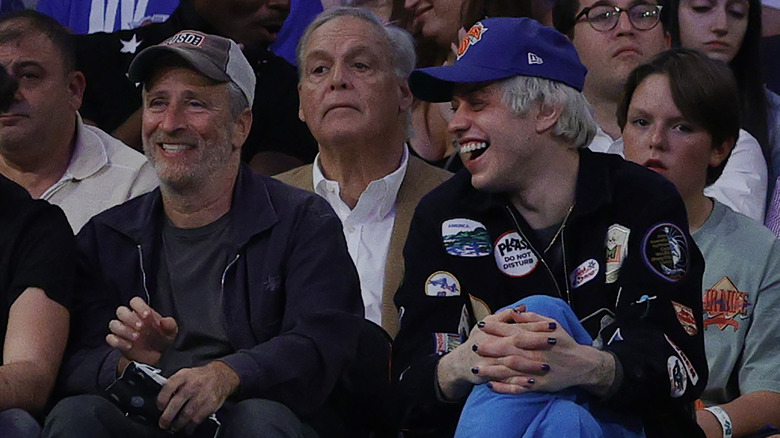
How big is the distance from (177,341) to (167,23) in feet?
6.51

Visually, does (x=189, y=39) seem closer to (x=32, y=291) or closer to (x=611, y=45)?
(x=32, y=291)

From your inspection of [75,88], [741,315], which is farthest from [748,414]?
[75,88]

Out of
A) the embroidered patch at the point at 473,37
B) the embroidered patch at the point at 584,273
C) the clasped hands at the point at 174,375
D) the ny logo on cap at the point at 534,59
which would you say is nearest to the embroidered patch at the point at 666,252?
the embroidered patch at the point at 584,273

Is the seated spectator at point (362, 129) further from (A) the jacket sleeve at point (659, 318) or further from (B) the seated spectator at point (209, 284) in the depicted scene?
(A) the jacket sleeve at point (659, 318)

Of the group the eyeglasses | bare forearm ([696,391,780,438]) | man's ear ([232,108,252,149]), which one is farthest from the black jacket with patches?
the eyeglasses

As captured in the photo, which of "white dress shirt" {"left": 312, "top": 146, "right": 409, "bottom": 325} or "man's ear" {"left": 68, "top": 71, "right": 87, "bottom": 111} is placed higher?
"man's ear" {"left": 68, "top": 71, "right": 87, "bottom": 111}

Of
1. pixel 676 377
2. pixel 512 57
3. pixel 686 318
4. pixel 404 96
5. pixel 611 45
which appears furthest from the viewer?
pixel 611 45

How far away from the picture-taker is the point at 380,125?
4.54m

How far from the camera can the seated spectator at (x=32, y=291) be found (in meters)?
3.36

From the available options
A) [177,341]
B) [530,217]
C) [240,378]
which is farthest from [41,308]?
[530,217]

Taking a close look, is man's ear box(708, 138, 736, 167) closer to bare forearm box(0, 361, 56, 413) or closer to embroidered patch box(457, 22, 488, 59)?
embroidered patch box(457, 22, 488, 59)

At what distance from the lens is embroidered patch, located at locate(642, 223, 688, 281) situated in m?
3.27

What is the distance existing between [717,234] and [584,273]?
78cm

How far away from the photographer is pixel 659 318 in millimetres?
3219
